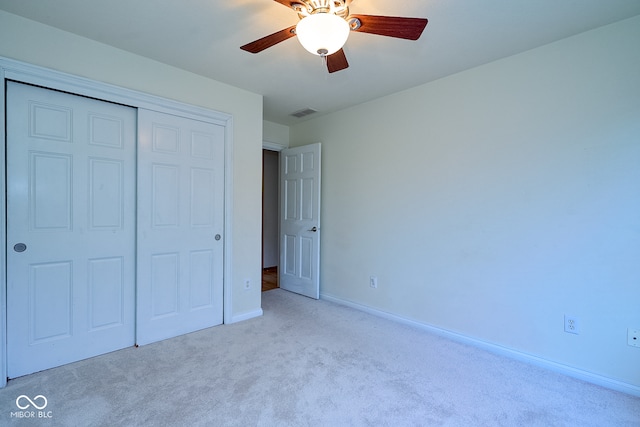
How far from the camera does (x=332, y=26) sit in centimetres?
138

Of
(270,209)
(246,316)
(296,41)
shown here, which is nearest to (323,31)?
(296,41)

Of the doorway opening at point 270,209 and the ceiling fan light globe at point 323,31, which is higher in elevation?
the ceiling fan light globe at point 323,31

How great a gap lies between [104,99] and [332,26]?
204 cm

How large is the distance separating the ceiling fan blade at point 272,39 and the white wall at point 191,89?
1335 millimetres

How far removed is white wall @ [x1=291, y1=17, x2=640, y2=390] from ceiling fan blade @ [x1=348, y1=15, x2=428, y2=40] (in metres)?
1.44

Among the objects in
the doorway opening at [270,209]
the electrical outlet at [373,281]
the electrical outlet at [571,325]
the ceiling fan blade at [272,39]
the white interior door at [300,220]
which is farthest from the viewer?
the doorway opening at [270,209]

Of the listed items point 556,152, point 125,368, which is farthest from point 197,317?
point 556,152

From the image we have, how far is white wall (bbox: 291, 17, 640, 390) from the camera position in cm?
202

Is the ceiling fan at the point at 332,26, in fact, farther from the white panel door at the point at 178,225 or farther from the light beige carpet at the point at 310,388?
the light beige carpet at the point at 310,388

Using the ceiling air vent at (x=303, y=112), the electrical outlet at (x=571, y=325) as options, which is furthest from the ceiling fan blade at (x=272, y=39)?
the electrical outlet at (x=571, y=325)

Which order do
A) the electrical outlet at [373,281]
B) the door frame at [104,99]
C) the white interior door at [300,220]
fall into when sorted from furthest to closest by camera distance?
1. the white interior door at [300,220]
2. the electrical outlet at [373,281]
3. the door frame at [104,99]

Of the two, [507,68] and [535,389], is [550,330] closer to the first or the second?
[535,389]

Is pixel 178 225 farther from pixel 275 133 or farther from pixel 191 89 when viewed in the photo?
pixel 275 133

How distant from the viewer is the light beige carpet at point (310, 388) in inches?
67.7
